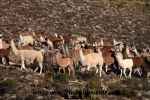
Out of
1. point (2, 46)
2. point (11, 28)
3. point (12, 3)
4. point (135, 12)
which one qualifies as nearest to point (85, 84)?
point (2, 46)

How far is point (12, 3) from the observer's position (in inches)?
1500

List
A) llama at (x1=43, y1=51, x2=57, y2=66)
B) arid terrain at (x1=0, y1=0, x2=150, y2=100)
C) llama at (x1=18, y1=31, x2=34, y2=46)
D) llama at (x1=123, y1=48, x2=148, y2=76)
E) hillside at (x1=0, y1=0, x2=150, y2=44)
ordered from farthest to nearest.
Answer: hillside at (x1=0, y1=0, x2=150, y2=44)
llama at (x1=18, y1=31, x2=34, y2=46)
llama at (x1=123, y1=48, x2=148, y2=76)
llama at (x1=43, y1=51, x2=57, y2=66)
arid terrain at (x1=0, y1=0, x2=150, y2=100)

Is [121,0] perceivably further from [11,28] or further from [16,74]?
[16,74]

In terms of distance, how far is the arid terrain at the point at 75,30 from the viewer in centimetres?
1274

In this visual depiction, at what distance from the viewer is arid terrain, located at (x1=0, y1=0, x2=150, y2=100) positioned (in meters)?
12.7

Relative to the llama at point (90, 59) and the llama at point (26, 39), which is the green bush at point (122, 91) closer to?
the llama at point (90, 59)

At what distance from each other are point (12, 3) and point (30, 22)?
5.91m

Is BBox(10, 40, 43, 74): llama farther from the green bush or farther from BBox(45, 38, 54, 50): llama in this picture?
BBox(45, 38, 54, 50): llama

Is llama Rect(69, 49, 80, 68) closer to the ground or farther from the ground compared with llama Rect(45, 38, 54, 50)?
closer to the ground

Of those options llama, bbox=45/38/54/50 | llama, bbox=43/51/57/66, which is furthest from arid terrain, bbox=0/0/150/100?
llama, bbox=45/38/54/50

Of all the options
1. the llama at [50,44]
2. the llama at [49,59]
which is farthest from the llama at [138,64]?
the llama at [50,44]

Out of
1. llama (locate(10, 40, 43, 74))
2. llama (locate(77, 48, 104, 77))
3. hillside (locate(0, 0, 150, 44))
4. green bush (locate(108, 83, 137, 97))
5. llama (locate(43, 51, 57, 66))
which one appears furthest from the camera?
hillside (locate(0, 0, 150, 44))

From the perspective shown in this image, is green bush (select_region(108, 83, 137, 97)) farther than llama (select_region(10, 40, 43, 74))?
No

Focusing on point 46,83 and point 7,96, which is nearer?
point 7,96
